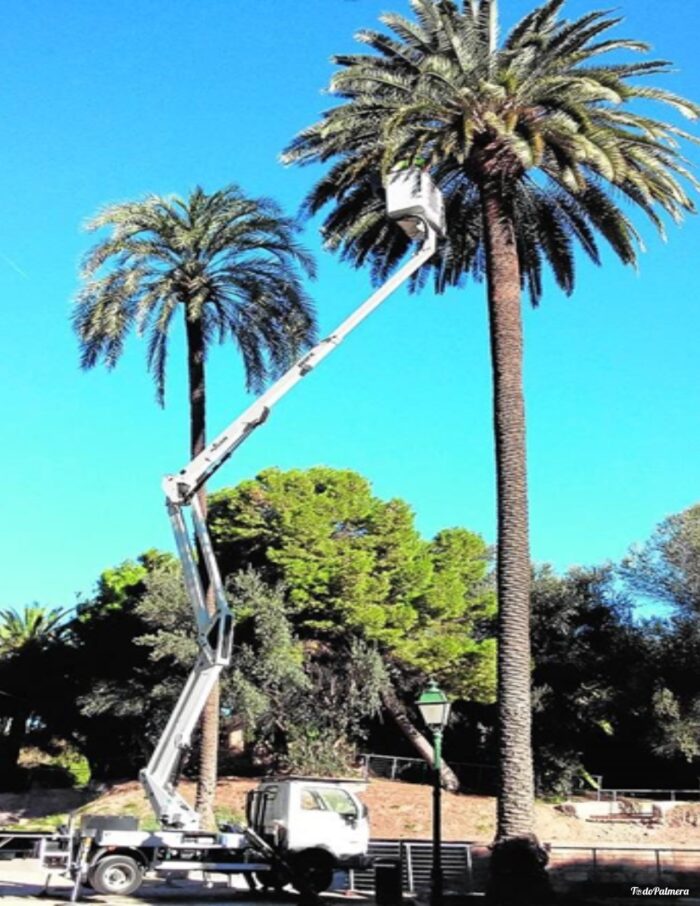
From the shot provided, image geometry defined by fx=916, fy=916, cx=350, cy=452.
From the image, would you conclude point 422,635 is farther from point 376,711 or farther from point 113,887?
point 113,887

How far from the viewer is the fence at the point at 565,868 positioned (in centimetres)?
1717

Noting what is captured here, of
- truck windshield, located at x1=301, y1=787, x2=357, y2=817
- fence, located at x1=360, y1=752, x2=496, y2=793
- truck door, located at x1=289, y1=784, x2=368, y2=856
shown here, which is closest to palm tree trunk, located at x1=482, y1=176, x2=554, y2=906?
truck door, located at x1=289, y1=784, x2=368, y2=856

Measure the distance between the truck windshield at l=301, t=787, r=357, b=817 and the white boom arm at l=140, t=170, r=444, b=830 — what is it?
6.49 feet

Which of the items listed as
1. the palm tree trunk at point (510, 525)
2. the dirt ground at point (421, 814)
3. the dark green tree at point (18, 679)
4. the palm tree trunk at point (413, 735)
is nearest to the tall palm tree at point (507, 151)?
the palm tree trunk at point (510, 525)

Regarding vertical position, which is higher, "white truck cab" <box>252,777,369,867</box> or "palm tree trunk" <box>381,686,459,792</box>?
"palm tree trunk" <box>381,686,459,792</box>

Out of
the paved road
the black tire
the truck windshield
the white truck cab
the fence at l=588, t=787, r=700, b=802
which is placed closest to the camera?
the paved road

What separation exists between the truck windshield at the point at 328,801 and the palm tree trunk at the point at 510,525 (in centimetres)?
272

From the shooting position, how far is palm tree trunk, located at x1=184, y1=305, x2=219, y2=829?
21.4 m

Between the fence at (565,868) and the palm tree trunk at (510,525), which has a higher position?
the palm tree trunk at (510,525)

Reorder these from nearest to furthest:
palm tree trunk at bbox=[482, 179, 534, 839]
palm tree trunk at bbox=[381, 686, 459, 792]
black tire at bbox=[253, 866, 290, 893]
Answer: black tire at bbox=[253, 866, 290, 893] < palm tree trunk at bbox=[482, 179, 534, 839] < palm tree trunk at bbox=[381, 686, 459, 792]

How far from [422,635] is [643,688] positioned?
8.22m

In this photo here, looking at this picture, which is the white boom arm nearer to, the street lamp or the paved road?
the paved road

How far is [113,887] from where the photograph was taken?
547 inches

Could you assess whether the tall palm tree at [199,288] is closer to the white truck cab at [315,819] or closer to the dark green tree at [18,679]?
the white truck cab at [315,819]
